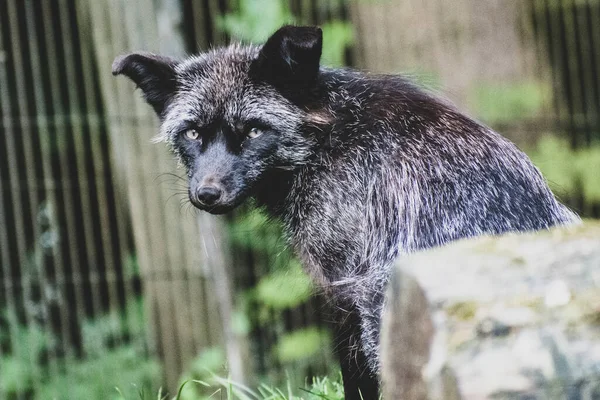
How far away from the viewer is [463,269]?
2.40m

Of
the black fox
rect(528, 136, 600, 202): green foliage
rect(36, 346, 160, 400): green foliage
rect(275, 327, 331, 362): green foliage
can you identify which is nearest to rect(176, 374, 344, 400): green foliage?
the black fox

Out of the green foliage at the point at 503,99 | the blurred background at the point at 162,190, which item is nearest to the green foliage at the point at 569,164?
the blurred background at the point at 162,190

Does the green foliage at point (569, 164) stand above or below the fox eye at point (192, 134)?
below

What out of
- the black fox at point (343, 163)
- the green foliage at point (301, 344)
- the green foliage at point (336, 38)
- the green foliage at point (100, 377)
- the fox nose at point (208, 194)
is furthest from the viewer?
the green foliage at point (301, 344)

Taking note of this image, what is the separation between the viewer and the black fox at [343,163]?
157 inches

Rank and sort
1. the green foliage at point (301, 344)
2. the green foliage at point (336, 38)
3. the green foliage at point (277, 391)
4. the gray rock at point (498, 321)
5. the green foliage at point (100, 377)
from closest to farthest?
the gray rock at point (498, 321) < the green foliage at point (277, 391) < the green foliage at point (100, 377) < the green foliage at point (336, 38) < the green foliage at point (301, 344)

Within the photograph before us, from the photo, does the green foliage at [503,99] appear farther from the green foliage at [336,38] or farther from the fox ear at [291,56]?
the fox ear at [291,56]

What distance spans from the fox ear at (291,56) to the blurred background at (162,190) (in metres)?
2.79

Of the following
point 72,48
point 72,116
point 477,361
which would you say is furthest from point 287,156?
point 72,48

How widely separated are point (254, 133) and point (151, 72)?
730mm

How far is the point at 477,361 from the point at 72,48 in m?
6.52

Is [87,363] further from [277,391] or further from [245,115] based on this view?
[245,115]

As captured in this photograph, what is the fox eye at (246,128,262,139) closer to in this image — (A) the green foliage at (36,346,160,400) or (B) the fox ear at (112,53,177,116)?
(B) the fox ear at (112,53,177,116)

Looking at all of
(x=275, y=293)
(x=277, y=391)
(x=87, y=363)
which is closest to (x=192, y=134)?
(x=277, y=391)
